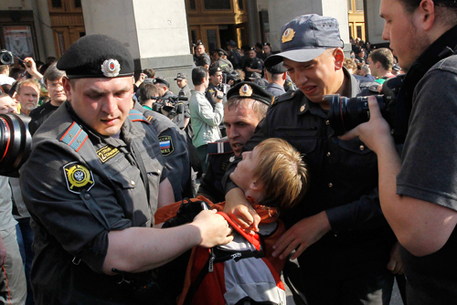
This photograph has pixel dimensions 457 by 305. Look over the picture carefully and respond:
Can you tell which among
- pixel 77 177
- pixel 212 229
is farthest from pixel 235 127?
pixel 77 177

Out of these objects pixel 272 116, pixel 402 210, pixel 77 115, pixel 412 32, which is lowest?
pixel 402 210

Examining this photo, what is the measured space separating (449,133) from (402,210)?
257 mm

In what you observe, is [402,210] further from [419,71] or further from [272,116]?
[272,116]

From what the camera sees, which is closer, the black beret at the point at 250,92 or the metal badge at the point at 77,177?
the metal badge at the point at 77,177

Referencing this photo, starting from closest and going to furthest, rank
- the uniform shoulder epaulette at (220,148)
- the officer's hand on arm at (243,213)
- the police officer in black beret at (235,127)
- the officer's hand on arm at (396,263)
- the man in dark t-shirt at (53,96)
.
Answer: the officer's hand on arm at (243,213), the officer's hand on arm at (396,263), the police officer in black beret at (235,127), the uniform shoulder epaulette at (220,148), the man in dark t-shirt at (53,96)

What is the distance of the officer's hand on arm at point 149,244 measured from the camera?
1.41 m

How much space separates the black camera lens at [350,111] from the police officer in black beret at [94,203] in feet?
2.15

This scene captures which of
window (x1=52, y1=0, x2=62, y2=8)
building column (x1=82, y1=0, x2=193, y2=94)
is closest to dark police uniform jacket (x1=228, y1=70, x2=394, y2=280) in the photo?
building column (x1=82, y1=0, x2=193, y2=94)

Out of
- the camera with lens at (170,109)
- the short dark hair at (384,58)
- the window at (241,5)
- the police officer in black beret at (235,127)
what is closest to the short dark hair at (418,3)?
the police officer in black beret at (235,127)

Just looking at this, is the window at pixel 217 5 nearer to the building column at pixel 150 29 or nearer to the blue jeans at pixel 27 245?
the building column at pixel 150 29

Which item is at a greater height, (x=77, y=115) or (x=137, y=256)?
(x=77, y=115)

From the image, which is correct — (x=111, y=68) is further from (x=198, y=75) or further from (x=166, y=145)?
(x=198, y=75)

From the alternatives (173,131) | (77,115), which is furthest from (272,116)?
(77,115)

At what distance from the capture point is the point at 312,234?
180cm
